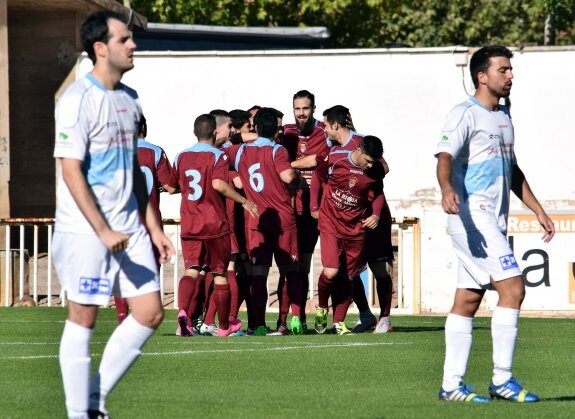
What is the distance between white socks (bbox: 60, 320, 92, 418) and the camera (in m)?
7.22

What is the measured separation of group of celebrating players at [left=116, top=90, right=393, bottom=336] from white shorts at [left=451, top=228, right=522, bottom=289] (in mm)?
5333

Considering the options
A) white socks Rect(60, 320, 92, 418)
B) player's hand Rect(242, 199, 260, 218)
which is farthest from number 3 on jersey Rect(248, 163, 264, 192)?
white socks Rect(60, 320, 92, 418)

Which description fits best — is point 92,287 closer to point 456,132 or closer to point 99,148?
point 99,148

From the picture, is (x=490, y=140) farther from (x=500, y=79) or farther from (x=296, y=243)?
(x=296, y=243)

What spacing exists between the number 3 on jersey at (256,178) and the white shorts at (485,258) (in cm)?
613

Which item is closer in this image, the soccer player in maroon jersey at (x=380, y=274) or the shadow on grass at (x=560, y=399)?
the shadow on grass at (x=560, y=399)

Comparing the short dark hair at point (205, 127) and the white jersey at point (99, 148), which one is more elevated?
the short dark hair at point (205, 127)

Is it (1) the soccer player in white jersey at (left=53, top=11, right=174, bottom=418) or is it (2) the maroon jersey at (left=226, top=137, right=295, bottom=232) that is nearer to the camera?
(1) the soccer player in white jersey at (left=53, top=11, right=174, bottom=418)

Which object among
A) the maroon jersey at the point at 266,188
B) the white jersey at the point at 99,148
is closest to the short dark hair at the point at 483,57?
the white jersey at the point at 99,148

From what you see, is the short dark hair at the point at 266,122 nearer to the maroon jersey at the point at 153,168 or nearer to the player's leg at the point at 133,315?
the maroon jersey at the point at 153,168

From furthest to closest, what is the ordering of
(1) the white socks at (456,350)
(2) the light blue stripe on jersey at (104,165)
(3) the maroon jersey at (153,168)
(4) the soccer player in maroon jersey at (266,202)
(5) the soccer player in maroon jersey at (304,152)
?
1. (5) the soccer player in maroon jersey at (304,152)
2. (4) the soccer player in maroon jersey at (266,202)
3. (3) the maroon jersey at (153,168)
4. (1) the white socks at (456,350)
5. (2) the light blue stripe on jersey at (104,165)

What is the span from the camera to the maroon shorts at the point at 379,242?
51.4 feet

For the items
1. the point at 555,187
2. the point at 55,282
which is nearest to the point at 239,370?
the point at 55,282

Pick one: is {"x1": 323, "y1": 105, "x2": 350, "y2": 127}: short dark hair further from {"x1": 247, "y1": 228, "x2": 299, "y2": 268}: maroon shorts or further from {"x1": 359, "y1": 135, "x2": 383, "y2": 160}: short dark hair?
{"x1": 247, "y1": 228, "x2": 299, "y2": 268}: maroon shorts
